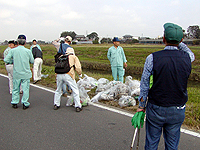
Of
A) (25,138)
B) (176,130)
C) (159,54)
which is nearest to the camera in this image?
(159,54)

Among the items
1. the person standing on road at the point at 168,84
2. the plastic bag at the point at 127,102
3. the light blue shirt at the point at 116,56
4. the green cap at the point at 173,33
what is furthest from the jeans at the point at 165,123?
the light blue shirt at the point at 116,56

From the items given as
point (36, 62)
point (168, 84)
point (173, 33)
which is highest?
point (173, 33)

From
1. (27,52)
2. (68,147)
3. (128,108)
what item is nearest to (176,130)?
(68,147)

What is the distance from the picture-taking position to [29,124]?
4227mm

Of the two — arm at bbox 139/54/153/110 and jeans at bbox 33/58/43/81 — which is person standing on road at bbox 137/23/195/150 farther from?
jeans at bbox 33/58/43/81

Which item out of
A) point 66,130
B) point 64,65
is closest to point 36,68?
point 64,65

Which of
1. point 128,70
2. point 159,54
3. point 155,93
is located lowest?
point 128,70

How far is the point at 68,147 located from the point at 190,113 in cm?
287

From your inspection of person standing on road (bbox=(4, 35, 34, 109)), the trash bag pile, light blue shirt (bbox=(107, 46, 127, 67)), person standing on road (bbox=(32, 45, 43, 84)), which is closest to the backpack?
person standing on road (bbox=(4, 35, 34, 109))

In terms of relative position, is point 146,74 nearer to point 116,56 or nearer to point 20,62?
point 20,62

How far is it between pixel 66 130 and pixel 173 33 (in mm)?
2841

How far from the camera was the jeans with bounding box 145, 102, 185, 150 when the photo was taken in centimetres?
224

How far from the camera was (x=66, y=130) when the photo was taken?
154 inches

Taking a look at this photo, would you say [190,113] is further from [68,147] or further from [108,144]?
[68,147]
